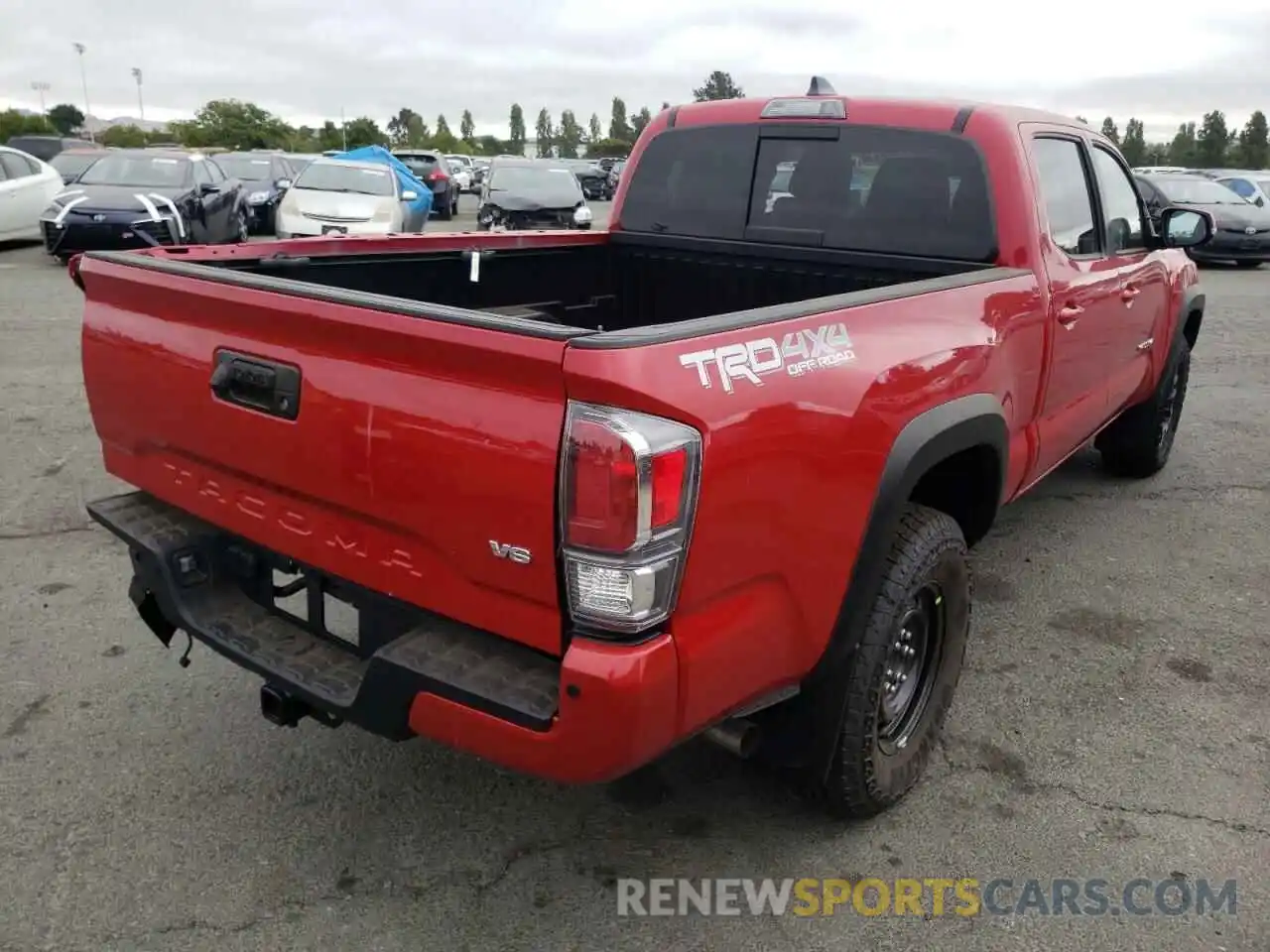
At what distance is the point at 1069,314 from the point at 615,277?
196 cm

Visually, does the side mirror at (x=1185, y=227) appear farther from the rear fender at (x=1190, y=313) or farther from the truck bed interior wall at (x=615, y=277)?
the truck bed interior wall at (x=615, y=277)

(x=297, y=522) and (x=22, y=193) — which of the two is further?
(x=22, y=193)

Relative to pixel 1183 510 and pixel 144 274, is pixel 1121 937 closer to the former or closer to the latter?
pixel 144 274

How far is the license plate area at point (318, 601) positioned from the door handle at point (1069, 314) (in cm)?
258

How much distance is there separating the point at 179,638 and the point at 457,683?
2217 mm

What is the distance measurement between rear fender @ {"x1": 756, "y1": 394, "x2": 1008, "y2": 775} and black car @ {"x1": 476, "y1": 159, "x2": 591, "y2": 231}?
1389 centimetres

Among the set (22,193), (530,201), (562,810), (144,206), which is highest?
(530,201)

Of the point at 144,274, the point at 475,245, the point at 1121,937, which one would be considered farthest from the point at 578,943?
the point at 475,245

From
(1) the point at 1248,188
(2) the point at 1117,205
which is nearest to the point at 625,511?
(2) the point at 1117,205

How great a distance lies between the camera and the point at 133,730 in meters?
3.34

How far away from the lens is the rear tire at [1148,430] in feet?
18.9

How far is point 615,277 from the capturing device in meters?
4.82

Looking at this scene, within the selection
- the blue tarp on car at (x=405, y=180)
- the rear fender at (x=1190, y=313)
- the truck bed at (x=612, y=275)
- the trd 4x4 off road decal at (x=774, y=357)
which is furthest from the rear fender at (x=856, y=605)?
the blue tarp on car at (x=405, y=180)

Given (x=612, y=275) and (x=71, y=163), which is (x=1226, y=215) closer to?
(x=612, y=275)
